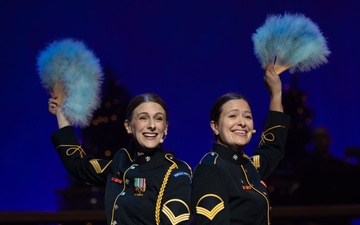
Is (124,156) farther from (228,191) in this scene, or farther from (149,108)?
(228,191)

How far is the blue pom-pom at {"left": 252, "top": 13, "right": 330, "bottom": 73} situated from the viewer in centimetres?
258

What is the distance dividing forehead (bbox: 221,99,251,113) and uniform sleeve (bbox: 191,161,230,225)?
0.73 ft

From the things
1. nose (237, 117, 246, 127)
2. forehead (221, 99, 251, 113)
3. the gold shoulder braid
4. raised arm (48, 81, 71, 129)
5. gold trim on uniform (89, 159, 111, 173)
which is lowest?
the gold shoulder braid

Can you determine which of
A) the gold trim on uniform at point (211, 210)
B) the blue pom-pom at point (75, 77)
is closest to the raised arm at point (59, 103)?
the blue pom-pom at point (75, 77)

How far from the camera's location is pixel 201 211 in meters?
2.09

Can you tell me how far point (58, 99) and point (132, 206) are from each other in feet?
2.19

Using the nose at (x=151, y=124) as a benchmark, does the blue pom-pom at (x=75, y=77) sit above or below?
above

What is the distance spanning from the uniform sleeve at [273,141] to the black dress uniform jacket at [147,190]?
0.41 metres

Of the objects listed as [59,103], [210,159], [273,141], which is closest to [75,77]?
[59,103]

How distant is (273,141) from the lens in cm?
263

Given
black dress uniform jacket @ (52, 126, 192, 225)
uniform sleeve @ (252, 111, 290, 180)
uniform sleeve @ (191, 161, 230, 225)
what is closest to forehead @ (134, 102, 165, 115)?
black dress uniform jacket @ (52, 126, 192, 225)

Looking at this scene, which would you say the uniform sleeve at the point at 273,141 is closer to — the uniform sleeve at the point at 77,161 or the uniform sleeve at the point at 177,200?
the uniform sleeve at the point at 177,200

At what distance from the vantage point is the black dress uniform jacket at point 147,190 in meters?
2.16

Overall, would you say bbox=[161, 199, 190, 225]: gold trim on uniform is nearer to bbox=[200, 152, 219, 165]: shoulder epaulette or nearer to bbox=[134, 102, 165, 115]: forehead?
bbox=[200, 152, 219, 165]: shoulder epaulette
